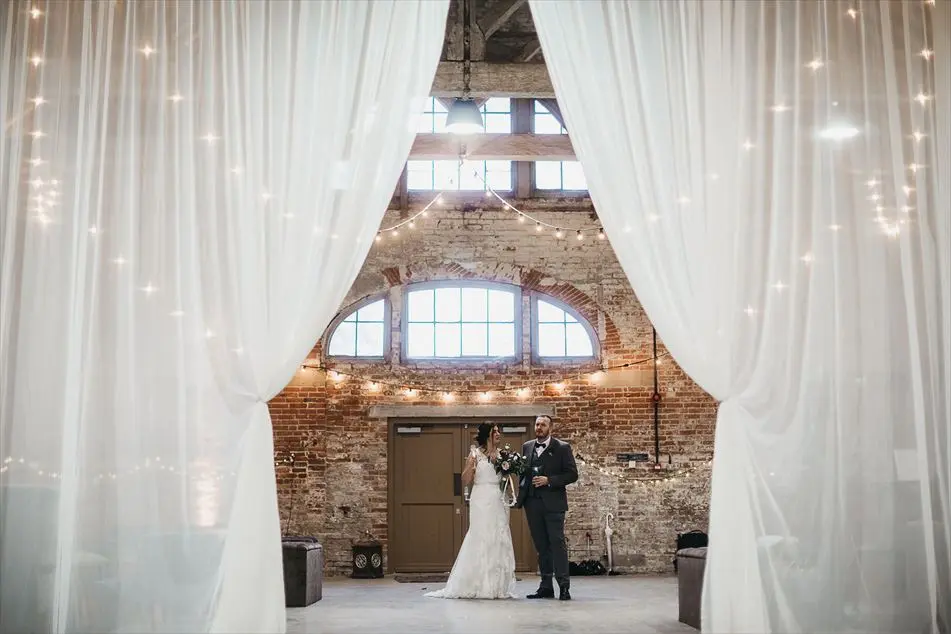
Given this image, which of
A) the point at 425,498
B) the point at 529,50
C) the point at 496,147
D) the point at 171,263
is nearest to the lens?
the point at 171,263

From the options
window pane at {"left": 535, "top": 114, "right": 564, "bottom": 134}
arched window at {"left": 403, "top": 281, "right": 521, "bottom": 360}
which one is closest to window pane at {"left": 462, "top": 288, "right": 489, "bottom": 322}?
arched window at {"left": 403, "top": 281, "right": 521, "bottom": 360}

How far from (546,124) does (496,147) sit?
206 cm

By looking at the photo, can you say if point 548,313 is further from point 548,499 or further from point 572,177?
point 548,499

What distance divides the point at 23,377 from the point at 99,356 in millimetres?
391

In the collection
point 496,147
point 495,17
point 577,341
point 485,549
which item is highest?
point 495,17

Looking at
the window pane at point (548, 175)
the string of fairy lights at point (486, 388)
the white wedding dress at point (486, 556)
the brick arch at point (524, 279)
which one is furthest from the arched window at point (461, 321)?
the white wedding dress at point (486, 556)

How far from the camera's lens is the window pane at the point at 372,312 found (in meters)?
12.1

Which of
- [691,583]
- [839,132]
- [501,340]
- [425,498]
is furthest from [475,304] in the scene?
[839,132]

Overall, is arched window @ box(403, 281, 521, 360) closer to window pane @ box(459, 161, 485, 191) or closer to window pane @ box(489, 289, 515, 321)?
window pane @ box(489, 289, 515, 321)

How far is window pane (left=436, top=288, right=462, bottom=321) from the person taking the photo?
12.2 m

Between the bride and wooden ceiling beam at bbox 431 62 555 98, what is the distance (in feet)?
11.5

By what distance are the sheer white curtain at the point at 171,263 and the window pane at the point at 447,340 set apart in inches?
284

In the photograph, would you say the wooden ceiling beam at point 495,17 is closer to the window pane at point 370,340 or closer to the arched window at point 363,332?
the arched window at point 363,332

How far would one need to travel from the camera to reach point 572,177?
12555 millimetres
